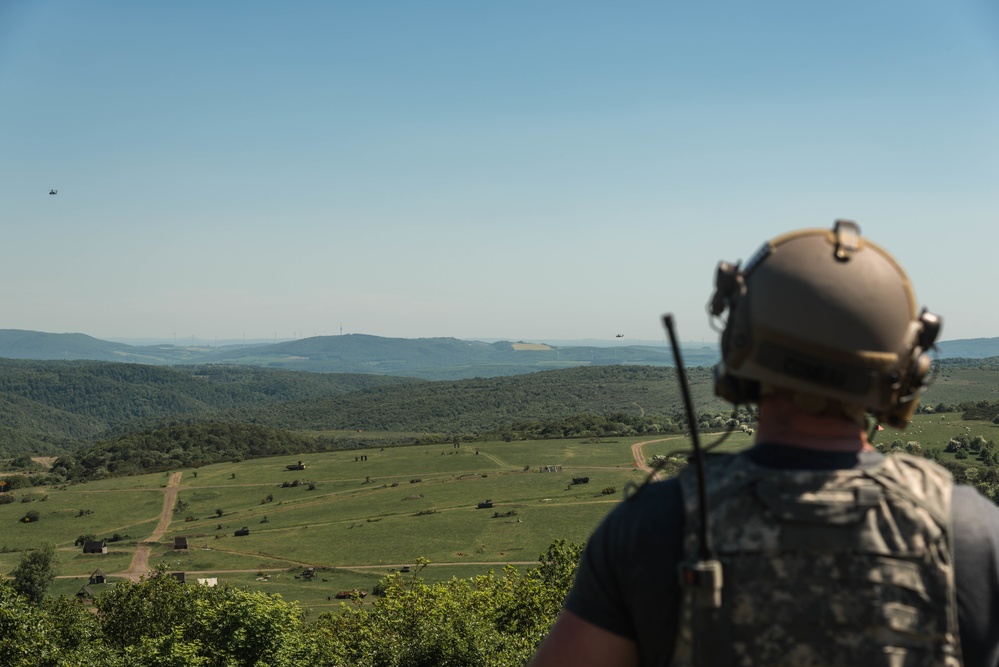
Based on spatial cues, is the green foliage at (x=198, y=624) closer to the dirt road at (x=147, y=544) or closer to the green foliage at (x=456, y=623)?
the green foliage at (x=456, y=623)

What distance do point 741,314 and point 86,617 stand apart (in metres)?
73.9

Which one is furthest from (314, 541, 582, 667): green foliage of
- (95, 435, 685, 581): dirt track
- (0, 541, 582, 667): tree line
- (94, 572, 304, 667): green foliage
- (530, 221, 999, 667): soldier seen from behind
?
(530, 221, 999, 667): soldier seen from behind

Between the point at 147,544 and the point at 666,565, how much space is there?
171845 millimetres

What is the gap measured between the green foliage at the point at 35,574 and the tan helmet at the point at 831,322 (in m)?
135

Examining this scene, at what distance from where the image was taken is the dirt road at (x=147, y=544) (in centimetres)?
13338

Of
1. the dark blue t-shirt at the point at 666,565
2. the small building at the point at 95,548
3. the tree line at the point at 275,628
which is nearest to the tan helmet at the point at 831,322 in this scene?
the dark blue t-shirt at the point at 666,565

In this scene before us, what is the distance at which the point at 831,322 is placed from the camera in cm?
367

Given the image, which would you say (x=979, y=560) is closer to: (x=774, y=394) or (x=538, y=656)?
(x=774, y=394)

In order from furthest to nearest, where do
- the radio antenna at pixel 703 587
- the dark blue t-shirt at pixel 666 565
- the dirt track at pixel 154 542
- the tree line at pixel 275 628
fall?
1. the dirt track at pixel 154 542
2. the tree line at pixel 275 628
3. the dark blue t-shirt at pixel 666 565
4. the radio antenna at pixel 703 587

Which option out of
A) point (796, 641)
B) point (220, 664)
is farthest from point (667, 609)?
point (220, 664)

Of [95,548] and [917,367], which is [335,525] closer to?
[95,548]

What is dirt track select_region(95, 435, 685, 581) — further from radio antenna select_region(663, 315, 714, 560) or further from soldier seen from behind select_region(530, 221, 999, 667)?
radio antenna select_region(663, 315, 714, 560)

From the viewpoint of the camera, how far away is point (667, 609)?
139 inches

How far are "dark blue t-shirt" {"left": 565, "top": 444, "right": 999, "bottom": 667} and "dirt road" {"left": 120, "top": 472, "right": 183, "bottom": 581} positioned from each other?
12626 centimetres
